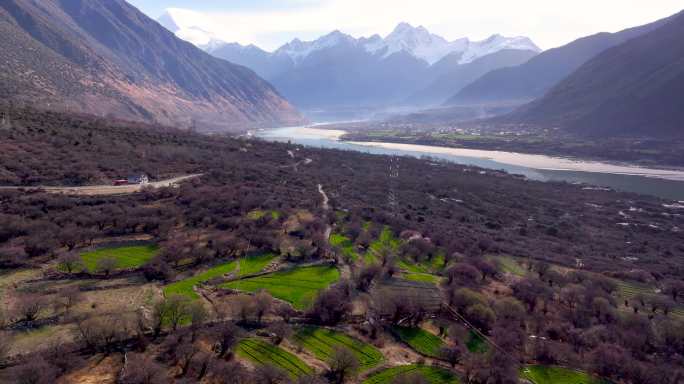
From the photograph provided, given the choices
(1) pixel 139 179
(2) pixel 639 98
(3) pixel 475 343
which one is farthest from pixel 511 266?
(2) pixel 639 98

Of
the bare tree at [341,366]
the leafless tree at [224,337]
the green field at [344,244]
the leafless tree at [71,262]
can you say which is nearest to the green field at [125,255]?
the leafless tree at [71,262]

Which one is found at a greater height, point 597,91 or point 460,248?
point 597,91

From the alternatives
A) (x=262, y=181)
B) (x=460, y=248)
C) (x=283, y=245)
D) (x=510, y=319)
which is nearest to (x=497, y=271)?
(x=460, y=248)

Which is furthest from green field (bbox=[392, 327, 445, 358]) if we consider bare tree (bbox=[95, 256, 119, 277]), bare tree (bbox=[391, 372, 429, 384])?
bare tree (bbox=[95, 256, 119, 277])

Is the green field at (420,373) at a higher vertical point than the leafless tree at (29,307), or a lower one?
lower

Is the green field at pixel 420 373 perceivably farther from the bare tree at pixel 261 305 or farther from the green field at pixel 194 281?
the green field at pixel 194 281

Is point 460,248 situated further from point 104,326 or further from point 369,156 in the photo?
point 369,156
